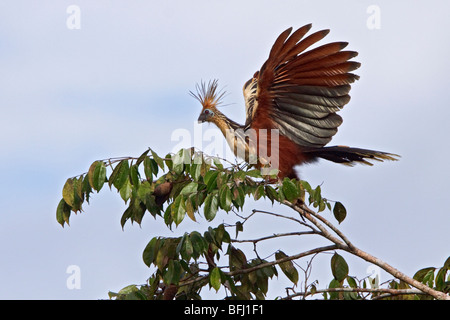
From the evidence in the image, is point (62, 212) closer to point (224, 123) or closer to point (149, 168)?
→ point (149, 168)

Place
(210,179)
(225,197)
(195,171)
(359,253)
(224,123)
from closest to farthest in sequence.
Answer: (225,197)
(210,179)
(195,171)
(359,253)
(224,123)

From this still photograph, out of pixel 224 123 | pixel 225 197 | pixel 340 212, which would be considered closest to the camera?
pixel 225 197

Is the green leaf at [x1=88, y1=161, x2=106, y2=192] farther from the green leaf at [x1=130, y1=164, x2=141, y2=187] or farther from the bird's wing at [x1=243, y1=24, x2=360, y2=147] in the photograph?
the bird's wing at [x1=243, y1=24, x2=360, y2=147]

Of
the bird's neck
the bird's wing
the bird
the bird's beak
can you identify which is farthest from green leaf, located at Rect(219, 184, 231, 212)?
the bird's beak

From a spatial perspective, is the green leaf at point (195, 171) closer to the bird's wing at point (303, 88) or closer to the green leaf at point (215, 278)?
the green leaf at point (215, 278)

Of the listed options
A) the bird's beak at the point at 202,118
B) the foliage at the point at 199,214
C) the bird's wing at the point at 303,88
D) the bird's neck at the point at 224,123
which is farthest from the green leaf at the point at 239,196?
the bird's beak at the point at 202,118

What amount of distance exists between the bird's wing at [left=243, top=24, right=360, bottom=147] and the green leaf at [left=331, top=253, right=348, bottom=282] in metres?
1.16

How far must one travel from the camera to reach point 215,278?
3535 mm

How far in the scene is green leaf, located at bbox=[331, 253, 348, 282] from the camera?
3910mm

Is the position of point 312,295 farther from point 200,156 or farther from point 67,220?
point 67,220

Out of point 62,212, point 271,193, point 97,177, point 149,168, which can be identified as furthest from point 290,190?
point 62,212

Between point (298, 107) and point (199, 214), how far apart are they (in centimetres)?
153
